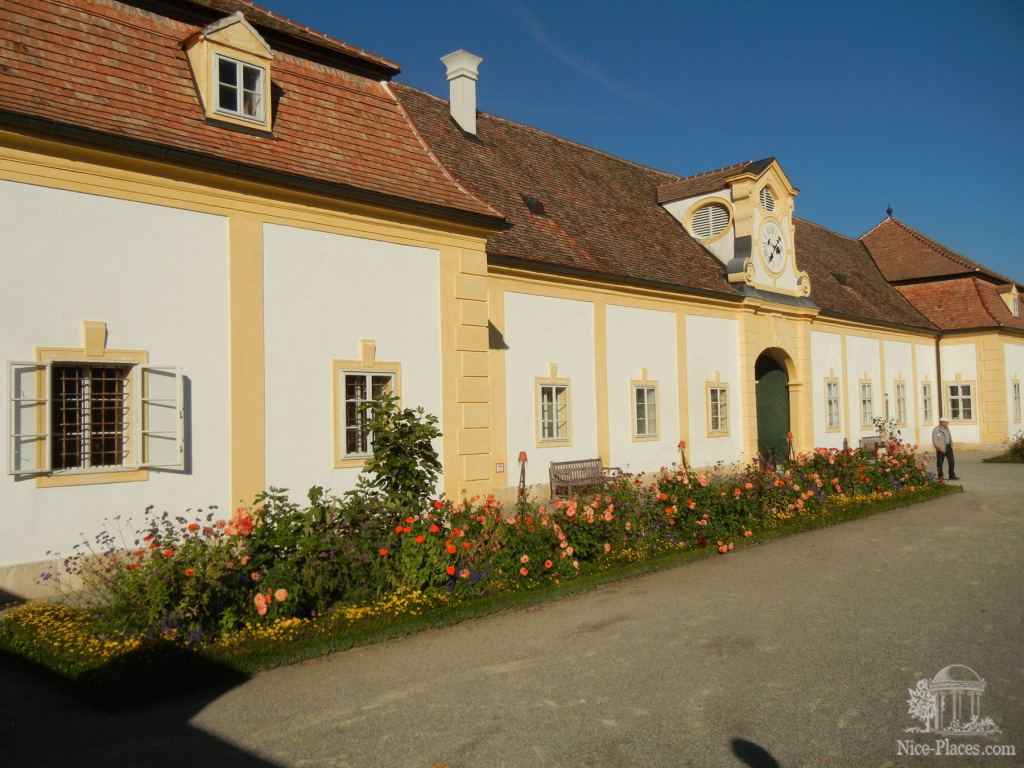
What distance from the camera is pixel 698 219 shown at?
71.9 ft

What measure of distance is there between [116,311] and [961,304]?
1169 inches

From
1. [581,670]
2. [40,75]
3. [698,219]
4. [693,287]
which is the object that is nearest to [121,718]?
[581,670]

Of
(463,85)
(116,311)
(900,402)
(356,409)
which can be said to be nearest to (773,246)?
(463,85)

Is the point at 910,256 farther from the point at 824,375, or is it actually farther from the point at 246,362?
the point at 246,362

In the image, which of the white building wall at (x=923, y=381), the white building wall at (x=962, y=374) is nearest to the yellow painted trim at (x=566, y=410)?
the white building wall at (x=923, y=381)

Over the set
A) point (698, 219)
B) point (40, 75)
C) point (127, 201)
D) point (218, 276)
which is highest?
point (698, 219)

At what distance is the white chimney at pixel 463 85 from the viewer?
1827cm

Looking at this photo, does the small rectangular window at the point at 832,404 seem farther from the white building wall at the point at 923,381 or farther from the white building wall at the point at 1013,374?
the white building wall at the point at 1013,374

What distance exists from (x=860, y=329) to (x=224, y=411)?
71.2ft

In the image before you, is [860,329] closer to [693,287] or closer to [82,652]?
[693,287]

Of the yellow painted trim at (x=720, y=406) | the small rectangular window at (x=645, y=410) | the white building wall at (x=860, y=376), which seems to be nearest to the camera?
the small rectangular window at (x=645, y=410)

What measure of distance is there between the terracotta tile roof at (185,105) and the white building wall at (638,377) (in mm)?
5890

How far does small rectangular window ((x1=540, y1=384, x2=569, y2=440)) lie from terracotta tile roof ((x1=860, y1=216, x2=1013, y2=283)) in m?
20.9

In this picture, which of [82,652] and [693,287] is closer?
[82,652]
